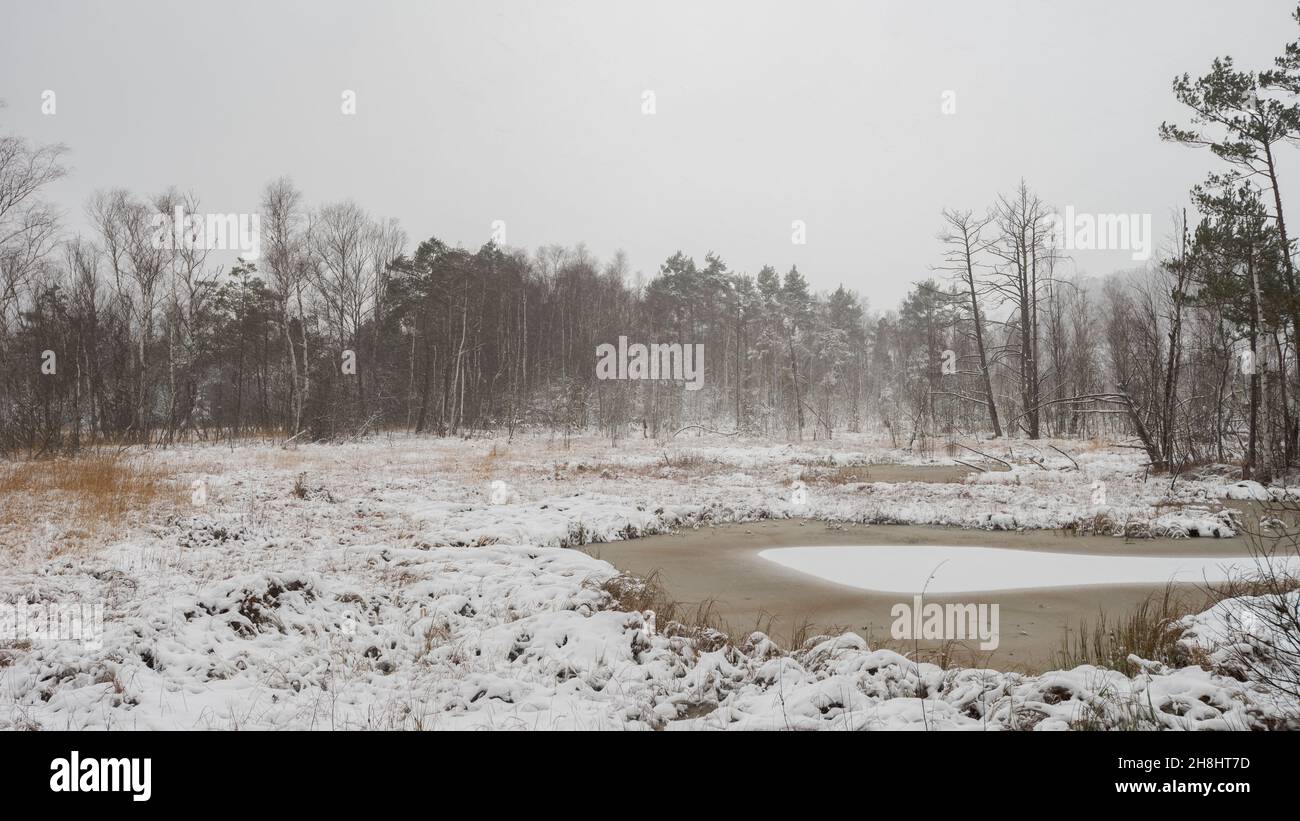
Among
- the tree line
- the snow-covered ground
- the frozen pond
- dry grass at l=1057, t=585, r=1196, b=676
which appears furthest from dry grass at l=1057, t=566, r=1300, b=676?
the tree line

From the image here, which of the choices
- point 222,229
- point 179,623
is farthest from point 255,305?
point 179,623

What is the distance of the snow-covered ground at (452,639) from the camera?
13.6 ft

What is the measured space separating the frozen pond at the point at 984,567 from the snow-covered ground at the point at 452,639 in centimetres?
240

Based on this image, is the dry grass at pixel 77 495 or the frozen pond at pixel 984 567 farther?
the dry grass at pixel 77 495

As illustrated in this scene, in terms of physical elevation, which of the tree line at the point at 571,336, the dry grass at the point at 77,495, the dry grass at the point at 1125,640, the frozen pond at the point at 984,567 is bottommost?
the frozen pond at the point at 984,567

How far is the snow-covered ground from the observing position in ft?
13.6

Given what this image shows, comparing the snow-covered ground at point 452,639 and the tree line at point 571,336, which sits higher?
the tree line at point 571,336

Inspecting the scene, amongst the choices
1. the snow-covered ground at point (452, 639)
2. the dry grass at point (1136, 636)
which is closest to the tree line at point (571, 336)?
the snow-covered ground at point (452, 639)

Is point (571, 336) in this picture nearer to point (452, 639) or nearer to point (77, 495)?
point (77, 495)

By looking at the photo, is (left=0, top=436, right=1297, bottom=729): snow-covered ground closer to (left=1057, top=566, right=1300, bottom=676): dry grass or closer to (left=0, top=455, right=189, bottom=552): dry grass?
(left=0, top=455, right=189, bottom=552): dry grass

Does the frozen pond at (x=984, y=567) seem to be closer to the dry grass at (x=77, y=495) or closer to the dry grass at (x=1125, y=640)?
the dry grass at (x=1125, y=640)

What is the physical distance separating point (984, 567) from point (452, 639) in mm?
7634

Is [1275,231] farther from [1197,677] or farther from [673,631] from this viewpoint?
[673,631]
